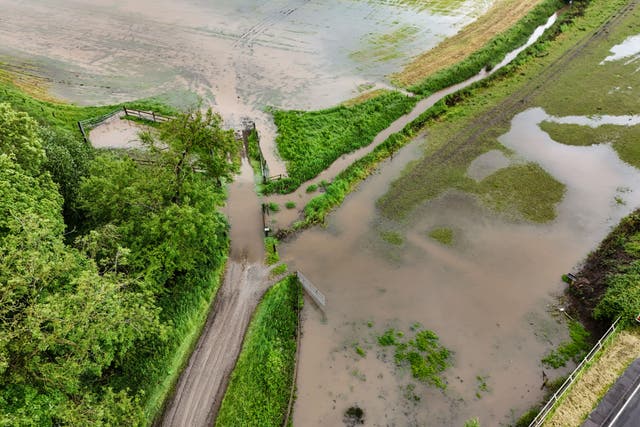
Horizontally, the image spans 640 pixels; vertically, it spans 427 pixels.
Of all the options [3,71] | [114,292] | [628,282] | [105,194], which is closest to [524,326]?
[628,282]

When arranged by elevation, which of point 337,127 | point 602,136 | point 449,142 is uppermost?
point 337,127

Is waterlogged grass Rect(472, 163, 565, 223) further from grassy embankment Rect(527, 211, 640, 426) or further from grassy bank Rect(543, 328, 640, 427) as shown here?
grassy bank Rect(543, 328, 640, 427)

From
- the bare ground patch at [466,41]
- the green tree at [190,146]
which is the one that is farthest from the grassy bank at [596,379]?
the bare ground patch at [466,41]

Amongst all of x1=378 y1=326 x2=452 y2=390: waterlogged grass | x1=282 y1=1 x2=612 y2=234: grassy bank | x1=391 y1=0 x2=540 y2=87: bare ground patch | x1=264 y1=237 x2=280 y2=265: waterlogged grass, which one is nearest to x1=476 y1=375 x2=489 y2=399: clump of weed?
x1=378 y1=326 x2=452 y2=390: waterlogged grass

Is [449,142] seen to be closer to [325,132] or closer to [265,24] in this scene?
[325,132]

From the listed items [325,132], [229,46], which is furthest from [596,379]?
[229,46]

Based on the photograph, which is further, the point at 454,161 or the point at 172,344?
the point at 454,161

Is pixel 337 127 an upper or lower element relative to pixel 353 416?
upper
